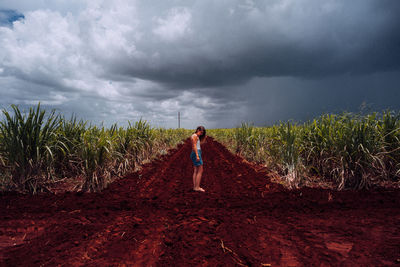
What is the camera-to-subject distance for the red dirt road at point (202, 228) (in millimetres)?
2619

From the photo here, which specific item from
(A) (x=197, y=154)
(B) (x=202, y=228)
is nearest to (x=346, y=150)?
(A) (x=197, y=154)

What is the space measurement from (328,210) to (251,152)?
20.3 ft

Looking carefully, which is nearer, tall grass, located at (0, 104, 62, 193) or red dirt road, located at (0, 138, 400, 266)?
red dirt road, located at (0, 138, 400, 266)

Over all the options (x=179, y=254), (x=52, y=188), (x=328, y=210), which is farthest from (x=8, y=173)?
(x=328, y=210)

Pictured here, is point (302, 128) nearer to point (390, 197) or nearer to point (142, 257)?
point (390, 197)

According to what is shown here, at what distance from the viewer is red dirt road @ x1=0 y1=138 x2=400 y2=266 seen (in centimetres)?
262

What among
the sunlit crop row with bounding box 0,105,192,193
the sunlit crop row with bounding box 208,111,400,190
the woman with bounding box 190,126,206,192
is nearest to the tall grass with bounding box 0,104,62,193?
the sunlit crop row with bounding box 0,105,192,193

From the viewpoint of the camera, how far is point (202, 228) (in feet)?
10.8

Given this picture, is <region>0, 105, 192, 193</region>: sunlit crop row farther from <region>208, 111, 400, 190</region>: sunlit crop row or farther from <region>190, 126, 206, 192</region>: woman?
<region>208, 111, 400, 190</region>: sunlit crop row

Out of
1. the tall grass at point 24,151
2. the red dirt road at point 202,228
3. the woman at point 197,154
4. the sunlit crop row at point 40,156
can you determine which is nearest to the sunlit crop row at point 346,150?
the red dirt road at point 202,228

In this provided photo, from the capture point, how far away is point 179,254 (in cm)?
266

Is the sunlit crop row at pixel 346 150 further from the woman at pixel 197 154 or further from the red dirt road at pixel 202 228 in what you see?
the woman at pixel 197 154

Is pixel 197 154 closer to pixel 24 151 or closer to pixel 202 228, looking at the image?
pixel 202 228

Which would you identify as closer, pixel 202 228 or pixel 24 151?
pixel 202 228
